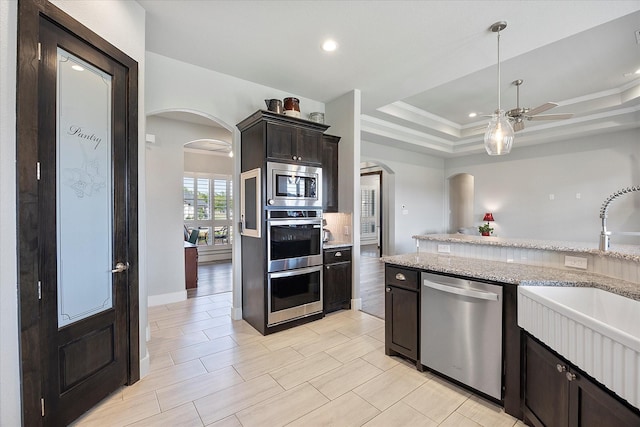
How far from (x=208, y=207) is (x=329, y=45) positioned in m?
6.08

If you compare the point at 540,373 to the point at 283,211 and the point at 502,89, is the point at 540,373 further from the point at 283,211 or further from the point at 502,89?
the point at 502,89

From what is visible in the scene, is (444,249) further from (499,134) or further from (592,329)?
(592,329)

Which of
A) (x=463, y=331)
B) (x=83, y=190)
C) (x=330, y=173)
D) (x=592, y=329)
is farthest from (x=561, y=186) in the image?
(x=83, y=190)

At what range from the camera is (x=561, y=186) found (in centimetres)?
641

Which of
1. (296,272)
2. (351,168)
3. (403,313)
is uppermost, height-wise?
(351,168)

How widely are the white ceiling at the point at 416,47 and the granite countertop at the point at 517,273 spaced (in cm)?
214

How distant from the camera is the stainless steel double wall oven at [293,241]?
3.17m

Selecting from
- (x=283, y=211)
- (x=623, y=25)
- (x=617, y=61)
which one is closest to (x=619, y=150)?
(x=617, y=61)

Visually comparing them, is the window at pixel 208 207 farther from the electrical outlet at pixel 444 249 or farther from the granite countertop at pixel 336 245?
the electrical outlet at pixel 444 249

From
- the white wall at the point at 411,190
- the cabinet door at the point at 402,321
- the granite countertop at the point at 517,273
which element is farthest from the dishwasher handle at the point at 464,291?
the white wall at the point at 411,190

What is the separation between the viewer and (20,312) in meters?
1.44

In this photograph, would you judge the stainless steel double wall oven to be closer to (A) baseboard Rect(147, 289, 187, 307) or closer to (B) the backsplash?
(B) the backsplash

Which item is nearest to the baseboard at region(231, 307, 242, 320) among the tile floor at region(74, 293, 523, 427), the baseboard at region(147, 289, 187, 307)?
the tile floor at region(74, 293, 523, 427)

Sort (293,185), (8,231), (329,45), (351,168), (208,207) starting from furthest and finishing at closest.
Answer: (208,207)
(351,168)
(293,185)
(329,45)
(8,231)
